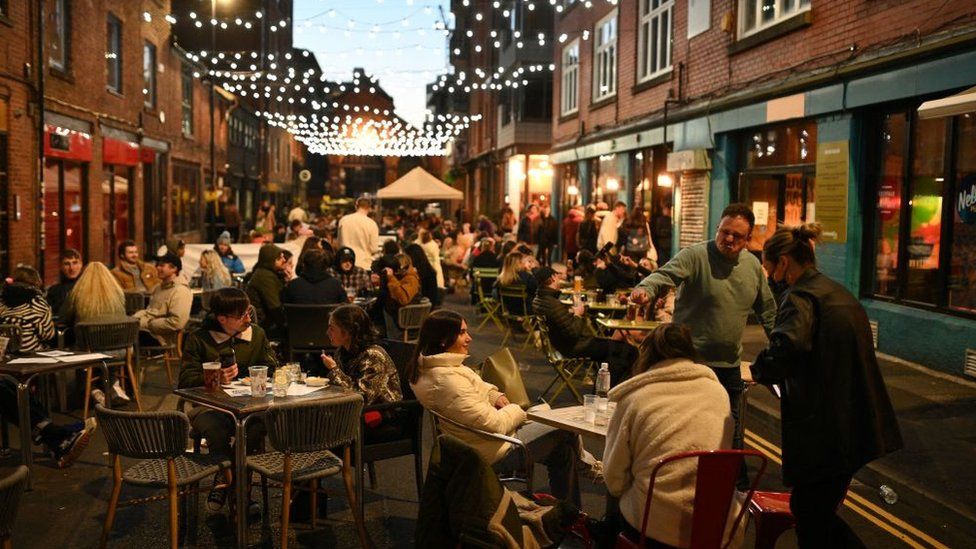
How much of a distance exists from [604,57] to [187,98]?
1406 cm

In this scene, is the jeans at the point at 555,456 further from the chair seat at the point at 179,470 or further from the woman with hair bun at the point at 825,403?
the chair seat at the point at 179,470

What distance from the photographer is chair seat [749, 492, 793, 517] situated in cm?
477

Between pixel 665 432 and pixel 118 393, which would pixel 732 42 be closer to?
pixel 118 393

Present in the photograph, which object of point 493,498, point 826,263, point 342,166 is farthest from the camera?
point 342,166

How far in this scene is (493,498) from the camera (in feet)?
12.6

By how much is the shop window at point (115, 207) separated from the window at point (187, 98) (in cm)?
659

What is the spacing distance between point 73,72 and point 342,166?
79.7m

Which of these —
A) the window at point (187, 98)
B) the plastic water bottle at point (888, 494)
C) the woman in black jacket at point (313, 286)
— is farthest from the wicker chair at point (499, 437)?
the window at point (187, 98)

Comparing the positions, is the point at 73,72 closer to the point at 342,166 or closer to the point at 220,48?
the point at 220,48

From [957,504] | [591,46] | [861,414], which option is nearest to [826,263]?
[957,504]

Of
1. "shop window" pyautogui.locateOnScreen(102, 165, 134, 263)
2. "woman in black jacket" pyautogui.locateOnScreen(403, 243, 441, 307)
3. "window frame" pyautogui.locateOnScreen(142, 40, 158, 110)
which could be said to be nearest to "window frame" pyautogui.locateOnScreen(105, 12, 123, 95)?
"shop window" pyautogui.locateOnScreen(102, 165, 134, 263)

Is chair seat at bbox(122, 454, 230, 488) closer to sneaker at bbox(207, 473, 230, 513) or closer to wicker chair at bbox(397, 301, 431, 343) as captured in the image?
sneaker at bbox(207, 473, 230, 513)

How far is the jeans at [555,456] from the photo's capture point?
18.5 ft

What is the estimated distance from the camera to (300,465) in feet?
18.2
